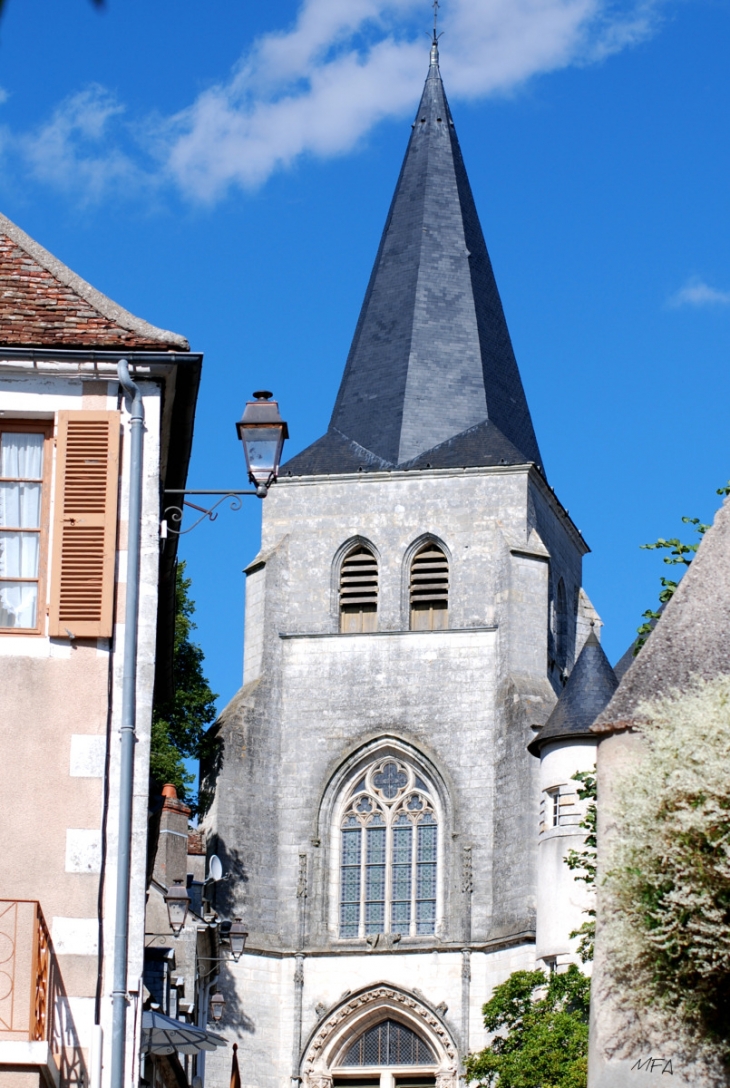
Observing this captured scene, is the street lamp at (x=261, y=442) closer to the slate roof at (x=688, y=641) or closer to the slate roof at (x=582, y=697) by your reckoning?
the slate roof at (x=688, y=641)

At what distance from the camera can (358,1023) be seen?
35531 millimetres

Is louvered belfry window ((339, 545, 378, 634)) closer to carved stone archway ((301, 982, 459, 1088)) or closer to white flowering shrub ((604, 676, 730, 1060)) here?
carved stone archway ((301, 982, 459, 1088))

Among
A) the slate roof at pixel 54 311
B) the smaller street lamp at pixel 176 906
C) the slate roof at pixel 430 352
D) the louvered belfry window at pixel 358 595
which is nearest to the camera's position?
the slate roof at pixel 54 311

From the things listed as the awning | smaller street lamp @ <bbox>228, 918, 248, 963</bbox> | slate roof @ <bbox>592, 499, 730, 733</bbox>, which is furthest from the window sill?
slate roof @ <bbox>592, 499, 730, 733</bbox>

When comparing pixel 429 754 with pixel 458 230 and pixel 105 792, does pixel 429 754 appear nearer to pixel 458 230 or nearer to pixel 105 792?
pixel 458 230

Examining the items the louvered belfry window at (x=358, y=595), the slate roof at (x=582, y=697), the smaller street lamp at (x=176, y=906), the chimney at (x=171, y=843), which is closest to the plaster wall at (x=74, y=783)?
the smaller street lamp at (x=176, y=906)

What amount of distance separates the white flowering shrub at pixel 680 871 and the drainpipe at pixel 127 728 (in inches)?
94.5

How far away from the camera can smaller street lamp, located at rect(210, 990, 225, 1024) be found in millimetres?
27634

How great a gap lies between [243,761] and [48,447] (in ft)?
81.6

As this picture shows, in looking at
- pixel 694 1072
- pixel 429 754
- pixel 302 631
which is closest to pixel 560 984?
pixel 429 754

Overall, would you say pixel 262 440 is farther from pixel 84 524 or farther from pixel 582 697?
pixel 582 697

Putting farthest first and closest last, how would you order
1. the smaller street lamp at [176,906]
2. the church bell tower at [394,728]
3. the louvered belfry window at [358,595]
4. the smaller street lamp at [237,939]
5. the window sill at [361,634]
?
the louvered belfry window at [358,595]
the window sill at [361,634]
the church bell tower at [394,728]
the smaller street lamp at [237,939]
the smaller street lamp at [176,906]

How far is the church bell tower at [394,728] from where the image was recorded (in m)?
35.2

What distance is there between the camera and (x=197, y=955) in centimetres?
2503
